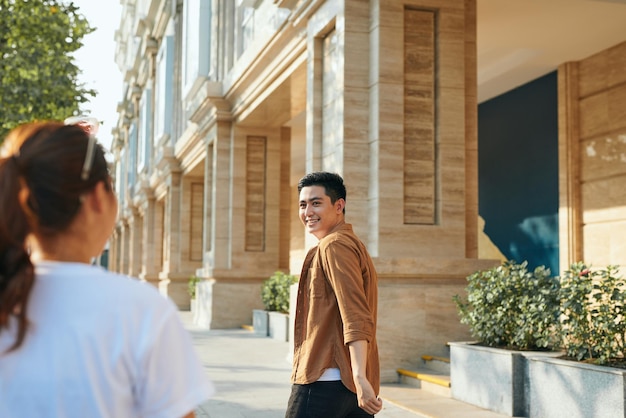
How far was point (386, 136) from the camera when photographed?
894 cm

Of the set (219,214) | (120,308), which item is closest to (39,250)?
(120,308)

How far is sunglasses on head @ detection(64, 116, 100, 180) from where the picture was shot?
58.6 inches

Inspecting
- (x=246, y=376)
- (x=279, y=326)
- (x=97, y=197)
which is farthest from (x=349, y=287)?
(x=279, y=326)

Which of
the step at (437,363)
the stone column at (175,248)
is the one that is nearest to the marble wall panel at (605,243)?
the step at (437,363)

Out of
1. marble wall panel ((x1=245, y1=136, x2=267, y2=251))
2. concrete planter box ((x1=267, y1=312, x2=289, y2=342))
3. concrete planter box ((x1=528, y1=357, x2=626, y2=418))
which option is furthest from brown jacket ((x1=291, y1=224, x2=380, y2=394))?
marble wall panel ((x1=245, y1=136, x2=267, y2=251))

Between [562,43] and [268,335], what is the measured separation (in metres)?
7.67

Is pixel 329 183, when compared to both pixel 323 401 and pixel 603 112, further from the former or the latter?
pixel 603 112

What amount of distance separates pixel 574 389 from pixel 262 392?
3622mm

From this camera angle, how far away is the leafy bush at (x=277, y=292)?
14758 millimetres

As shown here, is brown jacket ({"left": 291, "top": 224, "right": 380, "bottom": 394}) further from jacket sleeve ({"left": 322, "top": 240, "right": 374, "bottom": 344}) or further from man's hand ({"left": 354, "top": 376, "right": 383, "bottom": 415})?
man's hand ({"left": 354, "top": 376, "right": 383, "bottom": 415})

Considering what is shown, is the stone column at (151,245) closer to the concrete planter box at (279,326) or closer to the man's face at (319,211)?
the concrete planter box at (279,326)

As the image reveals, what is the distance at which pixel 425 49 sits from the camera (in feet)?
30.2

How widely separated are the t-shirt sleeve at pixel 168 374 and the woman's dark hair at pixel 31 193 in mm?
234

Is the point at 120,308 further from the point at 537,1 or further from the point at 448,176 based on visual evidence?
the point at 537,1
